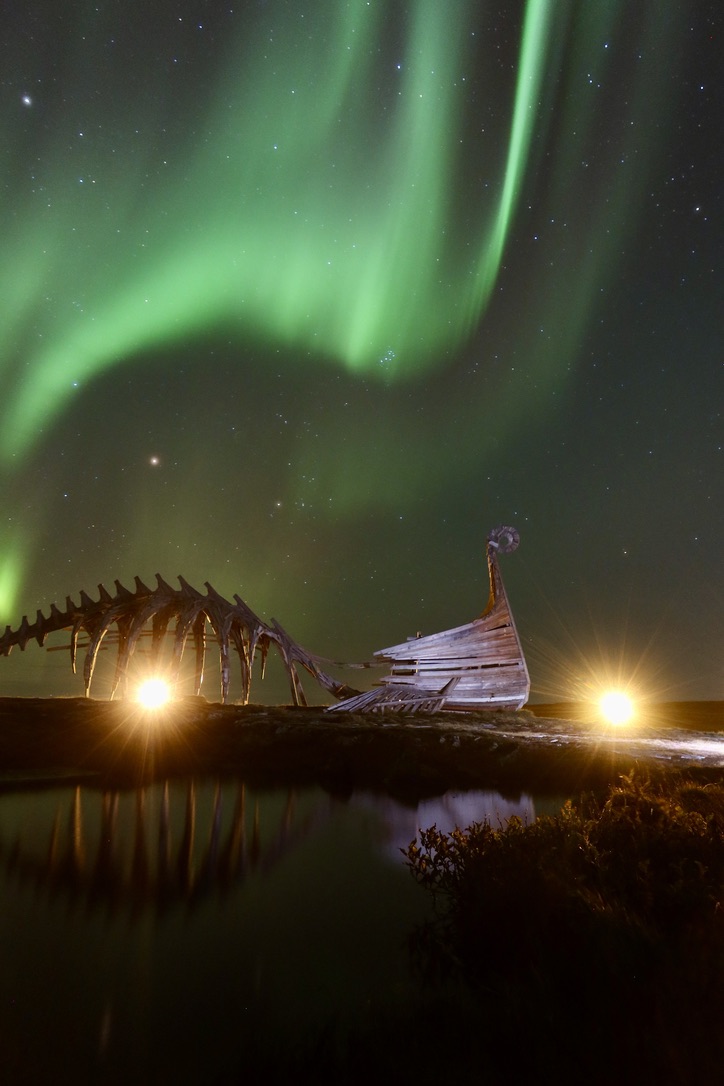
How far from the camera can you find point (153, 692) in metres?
15.5

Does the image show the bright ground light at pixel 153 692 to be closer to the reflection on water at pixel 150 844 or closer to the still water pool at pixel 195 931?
the reflection on water at pixel 150 844

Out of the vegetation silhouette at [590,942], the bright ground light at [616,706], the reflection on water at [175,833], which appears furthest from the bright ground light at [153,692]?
the bright ground light at [616,706]

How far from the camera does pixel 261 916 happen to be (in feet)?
19.7

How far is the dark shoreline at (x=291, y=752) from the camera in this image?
11.3 meters

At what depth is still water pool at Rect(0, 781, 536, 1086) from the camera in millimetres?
3961

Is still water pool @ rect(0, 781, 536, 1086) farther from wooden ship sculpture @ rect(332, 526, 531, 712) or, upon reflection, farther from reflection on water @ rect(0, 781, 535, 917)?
wooden ship sculpture @ rect(332, 526, 531, 712)

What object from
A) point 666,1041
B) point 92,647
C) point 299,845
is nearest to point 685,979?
point 666,1041

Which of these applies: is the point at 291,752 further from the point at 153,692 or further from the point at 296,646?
the point at 296,646

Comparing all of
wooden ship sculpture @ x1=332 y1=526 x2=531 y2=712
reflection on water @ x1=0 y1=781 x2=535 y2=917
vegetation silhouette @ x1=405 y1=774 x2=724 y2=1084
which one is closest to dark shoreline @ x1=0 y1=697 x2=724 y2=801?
reflection on water @ x1=0 y1=781 x2=535 y2=917

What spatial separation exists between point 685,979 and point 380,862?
4.84m

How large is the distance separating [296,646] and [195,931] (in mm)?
15735

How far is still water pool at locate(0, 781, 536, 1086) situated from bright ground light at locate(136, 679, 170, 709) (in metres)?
5.09

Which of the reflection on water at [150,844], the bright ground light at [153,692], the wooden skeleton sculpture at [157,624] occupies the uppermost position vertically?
the wooden skeleton sculpture at [157,624]

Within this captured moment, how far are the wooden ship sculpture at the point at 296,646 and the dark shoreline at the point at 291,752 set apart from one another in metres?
2.72
